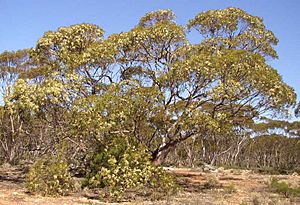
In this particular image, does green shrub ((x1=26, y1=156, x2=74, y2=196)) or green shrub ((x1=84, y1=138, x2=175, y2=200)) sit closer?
green shrub ((x1=84, y1=138, x2=175, y2=200))

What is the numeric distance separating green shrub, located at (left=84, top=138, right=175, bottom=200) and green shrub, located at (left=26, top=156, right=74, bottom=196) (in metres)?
1.05

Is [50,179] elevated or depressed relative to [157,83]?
depressed

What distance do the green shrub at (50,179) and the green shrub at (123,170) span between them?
3.43 ft

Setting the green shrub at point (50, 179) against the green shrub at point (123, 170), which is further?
the green shrub at point (50, 179)

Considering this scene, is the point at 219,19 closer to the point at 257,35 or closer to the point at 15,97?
the point at 257,35

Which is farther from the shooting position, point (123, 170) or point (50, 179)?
point (50, 179)

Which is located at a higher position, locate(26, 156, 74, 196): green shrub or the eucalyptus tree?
the eucalyptus tree

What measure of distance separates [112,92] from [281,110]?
7483 mm

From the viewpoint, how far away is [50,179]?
1551cm

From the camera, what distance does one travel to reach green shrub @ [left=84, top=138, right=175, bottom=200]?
14477 mm

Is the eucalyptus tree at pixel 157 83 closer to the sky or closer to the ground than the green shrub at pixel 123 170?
closer to the sky

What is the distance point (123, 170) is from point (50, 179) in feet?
10.0

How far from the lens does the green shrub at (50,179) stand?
49.4ft

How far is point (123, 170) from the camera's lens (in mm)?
14586
